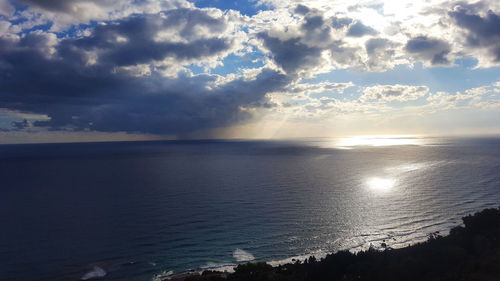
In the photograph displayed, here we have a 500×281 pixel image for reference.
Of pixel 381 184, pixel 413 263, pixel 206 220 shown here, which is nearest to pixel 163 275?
pixel 206 220

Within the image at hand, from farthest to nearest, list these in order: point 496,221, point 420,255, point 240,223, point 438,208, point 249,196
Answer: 1. point 249,196
2. point 438,208
3. point 240,223
4. point 496,221
5. point 420,255

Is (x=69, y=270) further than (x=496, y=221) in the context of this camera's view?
No

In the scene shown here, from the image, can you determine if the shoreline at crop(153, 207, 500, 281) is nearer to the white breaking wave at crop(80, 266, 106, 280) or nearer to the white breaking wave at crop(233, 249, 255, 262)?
the white breaking wave at crop(233, 249, 255, 262)

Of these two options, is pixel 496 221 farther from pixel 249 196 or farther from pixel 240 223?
pixel 249 196

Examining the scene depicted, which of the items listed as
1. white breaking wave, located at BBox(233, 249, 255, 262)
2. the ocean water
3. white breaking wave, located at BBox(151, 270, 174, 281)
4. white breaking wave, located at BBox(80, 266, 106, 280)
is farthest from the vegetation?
white breaking wave, located at BBox(80, 266, 106, 280)

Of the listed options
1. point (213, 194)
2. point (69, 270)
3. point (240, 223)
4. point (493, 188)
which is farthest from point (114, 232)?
point (493, 188)

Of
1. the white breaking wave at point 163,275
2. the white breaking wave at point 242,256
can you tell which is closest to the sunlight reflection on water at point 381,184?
the white breaking wave at point 242,256

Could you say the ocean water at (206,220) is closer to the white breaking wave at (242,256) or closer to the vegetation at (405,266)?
the white breaking wave at (242,256)
